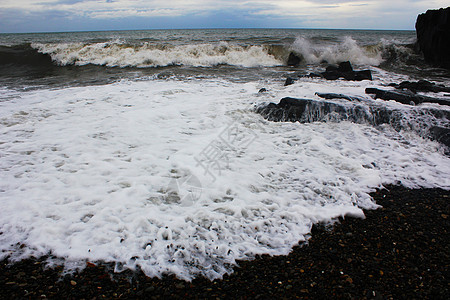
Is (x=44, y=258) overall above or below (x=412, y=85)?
below

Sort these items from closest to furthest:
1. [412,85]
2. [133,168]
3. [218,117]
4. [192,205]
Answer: [192,205] → [133,168] → [218,117] → [412,85]

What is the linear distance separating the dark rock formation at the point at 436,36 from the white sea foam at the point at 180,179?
51.0 ft

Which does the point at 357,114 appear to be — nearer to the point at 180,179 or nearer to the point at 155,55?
the point at 180,179

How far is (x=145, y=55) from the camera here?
59.7ft

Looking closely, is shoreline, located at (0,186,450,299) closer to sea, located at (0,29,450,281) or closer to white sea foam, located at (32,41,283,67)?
sea, located at (0,29,450,281)

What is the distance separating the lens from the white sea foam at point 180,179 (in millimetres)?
2666

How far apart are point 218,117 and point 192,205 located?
3670 mm

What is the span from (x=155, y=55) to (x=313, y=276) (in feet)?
61.5

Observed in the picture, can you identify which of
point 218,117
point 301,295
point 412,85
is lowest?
point 301,295

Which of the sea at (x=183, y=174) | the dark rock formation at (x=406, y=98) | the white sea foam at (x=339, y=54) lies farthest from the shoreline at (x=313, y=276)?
the white sea foam at (x=339, y=54)

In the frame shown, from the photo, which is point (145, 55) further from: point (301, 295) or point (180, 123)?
point (301, 295)

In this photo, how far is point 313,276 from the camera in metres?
2.32

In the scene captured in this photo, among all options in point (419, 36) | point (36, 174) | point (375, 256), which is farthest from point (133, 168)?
point (419, 36)

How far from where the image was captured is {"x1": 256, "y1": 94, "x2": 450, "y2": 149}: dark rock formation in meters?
5.86
